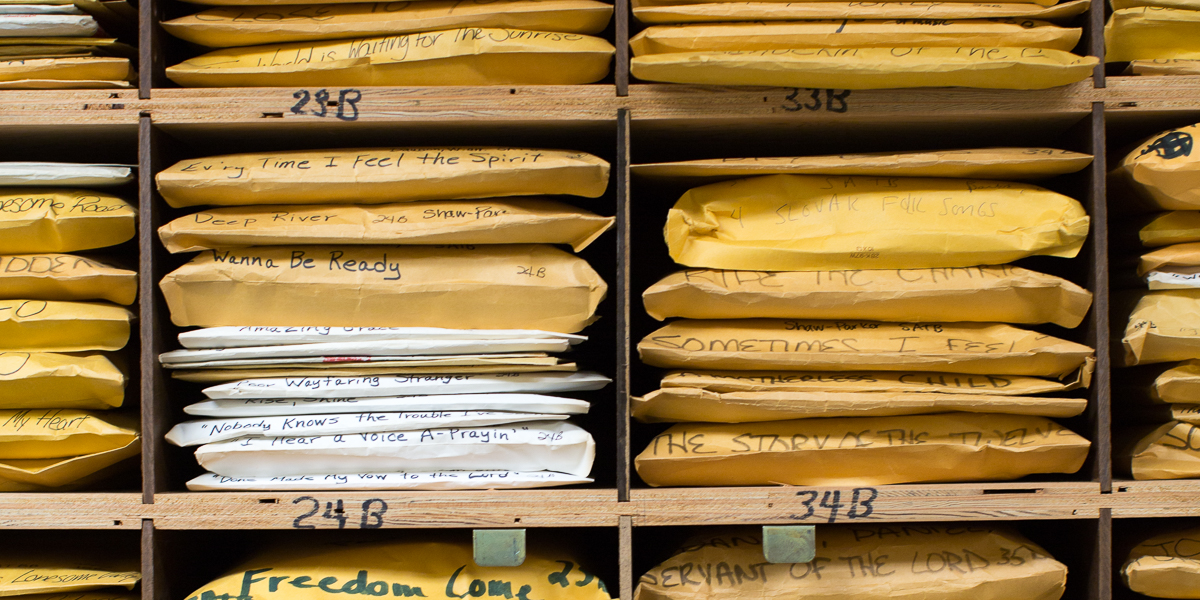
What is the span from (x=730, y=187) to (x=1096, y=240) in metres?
0.52

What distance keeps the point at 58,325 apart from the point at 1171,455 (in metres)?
1.58

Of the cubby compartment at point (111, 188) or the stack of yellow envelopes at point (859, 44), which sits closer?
the stack of yellow envelopes at point (859, 44)

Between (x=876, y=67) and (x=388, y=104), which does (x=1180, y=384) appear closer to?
(x=876, y=67)

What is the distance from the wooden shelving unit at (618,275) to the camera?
98cm

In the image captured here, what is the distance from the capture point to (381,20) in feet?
3.43

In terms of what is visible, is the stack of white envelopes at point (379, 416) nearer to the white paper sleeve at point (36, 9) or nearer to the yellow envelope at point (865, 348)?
the yellow envelope at point (865, 348)

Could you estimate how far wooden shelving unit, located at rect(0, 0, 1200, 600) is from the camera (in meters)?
0.98

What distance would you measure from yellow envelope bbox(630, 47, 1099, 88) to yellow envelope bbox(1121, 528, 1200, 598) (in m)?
0.68

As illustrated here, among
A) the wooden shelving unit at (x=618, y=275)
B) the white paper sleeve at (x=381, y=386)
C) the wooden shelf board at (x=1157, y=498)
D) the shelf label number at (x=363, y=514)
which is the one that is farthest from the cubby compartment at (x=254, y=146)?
the wooden shelf board at (x=1157, y=498)

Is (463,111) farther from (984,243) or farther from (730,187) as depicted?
(984,243)

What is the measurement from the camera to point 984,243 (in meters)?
1.00

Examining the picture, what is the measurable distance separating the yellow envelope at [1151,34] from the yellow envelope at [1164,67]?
1cm

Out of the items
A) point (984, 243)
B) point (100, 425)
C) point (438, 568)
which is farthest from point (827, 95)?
point (100, 425)

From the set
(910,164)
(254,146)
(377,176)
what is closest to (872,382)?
(910,164)
